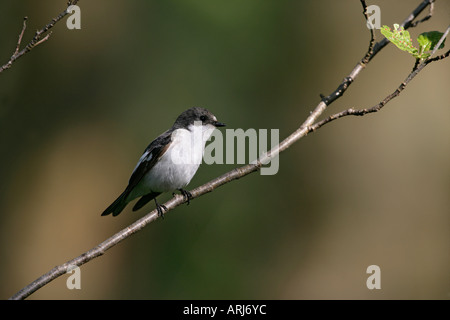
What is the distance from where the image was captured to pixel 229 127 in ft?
32.8

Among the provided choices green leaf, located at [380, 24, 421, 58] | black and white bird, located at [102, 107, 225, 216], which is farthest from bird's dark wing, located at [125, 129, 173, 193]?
green leaf, located at [380, 24, 421, 58]

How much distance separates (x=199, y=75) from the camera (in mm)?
10812

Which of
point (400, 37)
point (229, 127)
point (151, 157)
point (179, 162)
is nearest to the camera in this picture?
point (400, 37)

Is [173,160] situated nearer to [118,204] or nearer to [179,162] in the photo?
[179,162]

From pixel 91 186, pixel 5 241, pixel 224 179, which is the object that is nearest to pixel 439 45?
pixel 224 179

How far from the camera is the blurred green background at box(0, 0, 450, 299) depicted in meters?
9.43

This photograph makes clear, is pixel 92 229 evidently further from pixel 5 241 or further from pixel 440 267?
pixel 440 267

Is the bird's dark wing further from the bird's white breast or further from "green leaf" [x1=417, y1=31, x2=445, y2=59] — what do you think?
"green leaf" [x1=417, y1=31, x2=445, y2=59]

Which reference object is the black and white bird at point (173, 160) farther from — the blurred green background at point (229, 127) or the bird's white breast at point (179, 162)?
the blurred green background at point (229, 127)

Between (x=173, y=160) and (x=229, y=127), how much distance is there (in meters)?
4.66

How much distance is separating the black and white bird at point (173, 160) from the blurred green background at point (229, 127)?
4.18 m

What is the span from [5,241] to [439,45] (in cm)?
869

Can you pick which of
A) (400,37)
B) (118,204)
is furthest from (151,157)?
(400,37)

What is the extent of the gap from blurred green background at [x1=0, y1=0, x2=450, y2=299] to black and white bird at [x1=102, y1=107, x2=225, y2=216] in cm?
418
